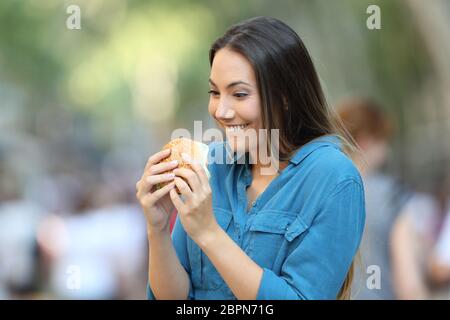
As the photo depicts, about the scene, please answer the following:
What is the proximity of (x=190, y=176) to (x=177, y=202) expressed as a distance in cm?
8

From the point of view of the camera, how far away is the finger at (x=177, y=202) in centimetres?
178

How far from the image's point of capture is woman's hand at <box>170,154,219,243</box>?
5.75 ft

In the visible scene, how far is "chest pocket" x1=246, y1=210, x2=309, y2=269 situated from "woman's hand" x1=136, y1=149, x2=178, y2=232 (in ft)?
0.80

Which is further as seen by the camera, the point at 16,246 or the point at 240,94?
the point at 16,246

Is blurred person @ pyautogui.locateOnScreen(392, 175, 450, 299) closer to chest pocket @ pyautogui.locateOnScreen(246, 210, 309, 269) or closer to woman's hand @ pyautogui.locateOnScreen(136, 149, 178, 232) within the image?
chest pocket @ pyautogui.locateOnScreen(246, 210, 309, 269)

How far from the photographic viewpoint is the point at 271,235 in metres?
1.87

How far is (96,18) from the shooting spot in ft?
35.2

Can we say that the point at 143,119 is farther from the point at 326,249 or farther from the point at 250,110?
the point at 326,249

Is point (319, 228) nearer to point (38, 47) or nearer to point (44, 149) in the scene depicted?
point (44, 149)

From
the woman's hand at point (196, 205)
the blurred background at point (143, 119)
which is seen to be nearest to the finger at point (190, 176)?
the woman's hand at point (196, 205)

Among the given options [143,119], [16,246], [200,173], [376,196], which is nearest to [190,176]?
[200,173]

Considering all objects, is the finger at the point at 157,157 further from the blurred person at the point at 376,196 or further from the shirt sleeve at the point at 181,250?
the blurred person at the point at 376,196
